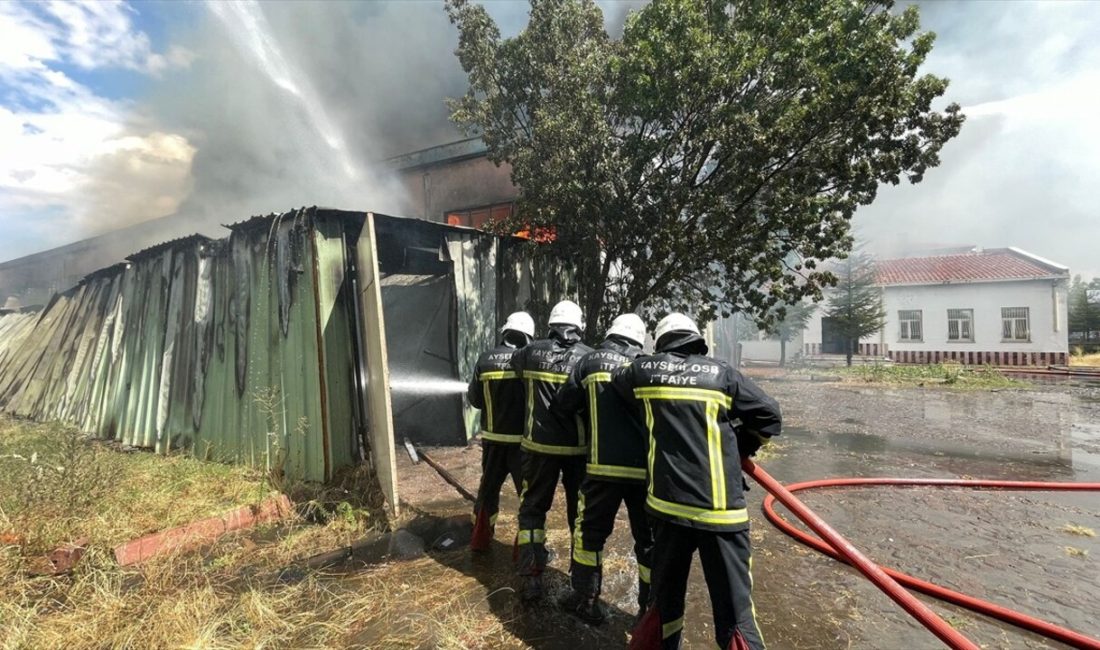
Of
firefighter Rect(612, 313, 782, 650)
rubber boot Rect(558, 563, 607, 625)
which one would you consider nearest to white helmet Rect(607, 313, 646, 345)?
firefighter Rect(612, 313, 782, 650)

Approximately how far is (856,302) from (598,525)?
2441 cm

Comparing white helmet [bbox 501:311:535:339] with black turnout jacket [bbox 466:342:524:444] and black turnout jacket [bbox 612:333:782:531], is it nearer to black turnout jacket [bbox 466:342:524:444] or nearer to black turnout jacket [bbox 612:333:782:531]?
black turnout jacket [bbox 466:342:524:444]

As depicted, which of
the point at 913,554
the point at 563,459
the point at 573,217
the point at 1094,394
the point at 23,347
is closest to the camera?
the point at 563,459

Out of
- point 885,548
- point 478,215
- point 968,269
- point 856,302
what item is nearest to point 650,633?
point 885,548

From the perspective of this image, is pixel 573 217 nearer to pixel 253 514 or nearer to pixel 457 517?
pixel 457 517

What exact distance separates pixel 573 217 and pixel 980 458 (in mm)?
6245

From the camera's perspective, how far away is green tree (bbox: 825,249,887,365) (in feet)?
75.3

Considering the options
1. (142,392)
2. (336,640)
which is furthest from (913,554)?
(142,392)

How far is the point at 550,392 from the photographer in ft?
11.3

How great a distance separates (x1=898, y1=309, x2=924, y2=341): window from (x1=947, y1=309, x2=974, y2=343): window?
1195mm

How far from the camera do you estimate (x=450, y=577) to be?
355 cm

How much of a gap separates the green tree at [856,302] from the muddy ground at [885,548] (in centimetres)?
1503

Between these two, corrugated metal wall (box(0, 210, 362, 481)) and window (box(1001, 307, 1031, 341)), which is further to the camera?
window (box(1001, 307, 1031, 341))

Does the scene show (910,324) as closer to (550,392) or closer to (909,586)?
(909,586)
